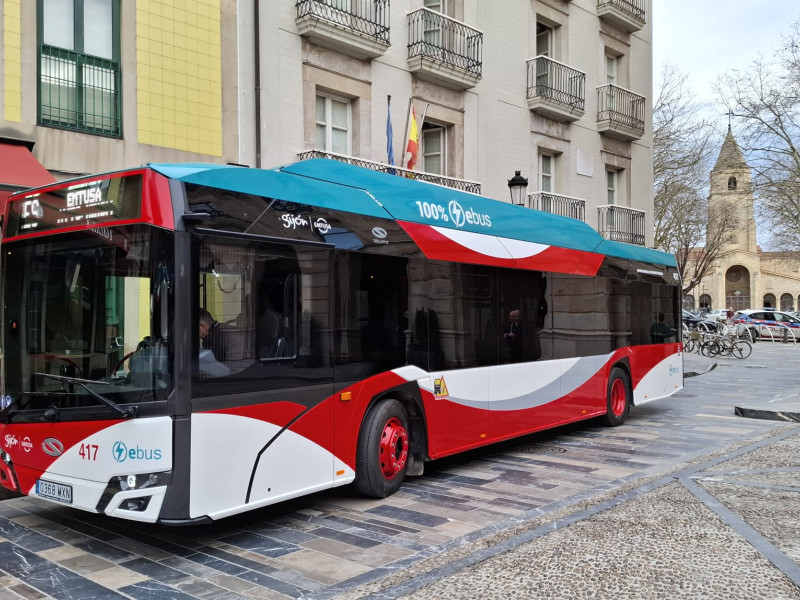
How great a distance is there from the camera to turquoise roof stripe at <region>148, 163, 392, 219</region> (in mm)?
5355

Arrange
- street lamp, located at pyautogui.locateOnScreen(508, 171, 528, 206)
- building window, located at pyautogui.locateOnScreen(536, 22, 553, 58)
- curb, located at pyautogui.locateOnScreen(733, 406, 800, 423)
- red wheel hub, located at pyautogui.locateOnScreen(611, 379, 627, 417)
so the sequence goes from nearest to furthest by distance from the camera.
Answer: red wheel hub, located at pyautogui.locateOnScreen(611, 379, 627, 417), curb, located at pyautogui.locateOnScreen(733, 406, 800, 423), street lamp, located at pyautogui.locateOnScreen(508, 171, 528, 206), building window, located at pyautogui.locateOnScreen(536, 22, 553, 58)

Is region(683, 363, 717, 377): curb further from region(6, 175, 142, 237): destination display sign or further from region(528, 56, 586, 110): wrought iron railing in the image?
region(6, 175, 142, 237): destination display sign

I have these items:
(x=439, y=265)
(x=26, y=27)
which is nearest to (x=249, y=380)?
(x=439, y=265)

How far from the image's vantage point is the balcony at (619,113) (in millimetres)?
22203

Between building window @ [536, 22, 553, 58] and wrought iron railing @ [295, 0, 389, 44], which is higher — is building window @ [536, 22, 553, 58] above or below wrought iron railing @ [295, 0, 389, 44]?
above

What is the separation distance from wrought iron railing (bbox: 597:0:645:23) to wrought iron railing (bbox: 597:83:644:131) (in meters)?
2.32

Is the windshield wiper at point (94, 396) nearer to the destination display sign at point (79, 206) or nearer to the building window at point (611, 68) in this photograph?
the destination display sign at point (79, 206)

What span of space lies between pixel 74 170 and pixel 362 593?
861cm

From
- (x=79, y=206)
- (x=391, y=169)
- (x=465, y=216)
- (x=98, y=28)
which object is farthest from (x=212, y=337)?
(x=391, y=169)

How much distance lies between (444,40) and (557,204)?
5.66 metres

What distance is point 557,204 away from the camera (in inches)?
798

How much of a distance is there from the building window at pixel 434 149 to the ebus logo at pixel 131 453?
13.3 m

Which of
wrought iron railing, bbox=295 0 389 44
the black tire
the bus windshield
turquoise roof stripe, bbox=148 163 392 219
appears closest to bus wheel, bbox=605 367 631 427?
the black tire

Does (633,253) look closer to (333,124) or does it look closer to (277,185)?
(333,124)
